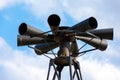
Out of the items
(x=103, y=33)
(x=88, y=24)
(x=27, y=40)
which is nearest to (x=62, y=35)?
(x=88, y=24)

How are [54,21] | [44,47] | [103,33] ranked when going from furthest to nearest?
[44,47]
[103,33]
[54,21]

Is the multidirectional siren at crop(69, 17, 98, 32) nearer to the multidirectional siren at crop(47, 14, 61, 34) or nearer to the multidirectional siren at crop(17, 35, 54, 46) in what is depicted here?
the multidirectional siren at crop(47, 14, 61, 34)

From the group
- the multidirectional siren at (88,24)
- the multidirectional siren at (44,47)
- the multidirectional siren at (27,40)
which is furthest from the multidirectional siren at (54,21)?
the multidirectional siren at (44,47)

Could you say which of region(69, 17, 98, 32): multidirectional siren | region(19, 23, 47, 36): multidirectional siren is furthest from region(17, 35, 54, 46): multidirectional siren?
region(69, 17, 98, 32): multidirectional siren

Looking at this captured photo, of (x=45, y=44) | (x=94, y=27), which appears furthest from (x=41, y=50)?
(x=94, y=27)

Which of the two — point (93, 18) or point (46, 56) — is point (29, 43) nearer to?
point (46, 56)

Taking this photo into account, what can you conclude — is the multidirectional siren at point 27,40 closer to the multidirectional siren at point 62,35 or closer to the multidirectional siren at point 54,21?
the multidirectional siren at point 62,35

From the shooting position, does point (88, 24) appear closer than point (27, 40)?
Yes

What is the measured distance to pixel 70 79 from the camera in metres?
20.1

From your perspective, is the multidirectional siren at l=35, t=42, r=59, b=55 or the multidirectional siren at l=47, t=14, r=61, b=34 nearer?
the multidirectional siren at l=47, t=14, r=61, b=34

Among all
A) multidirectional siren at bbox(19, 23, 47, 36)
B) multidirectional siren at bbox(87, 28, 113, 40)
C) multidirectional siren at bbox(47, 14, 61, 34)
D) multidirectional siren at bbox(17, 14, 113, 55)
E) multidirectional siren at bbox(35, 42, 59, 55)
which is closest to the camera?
multidirectional siren at bbox(47, 14, 61, 34)

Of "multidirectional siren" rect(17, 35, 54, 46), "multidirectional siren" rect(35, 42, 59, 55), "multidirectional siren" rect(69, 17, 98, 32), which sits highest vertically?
"multidirectional siren" rect(69, 17, 98, 32)

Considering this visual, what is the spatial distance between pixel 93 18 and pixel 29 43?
3.98 meters

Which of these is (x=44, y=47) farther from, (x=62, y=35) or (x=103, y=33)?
(x=103, y=33)
